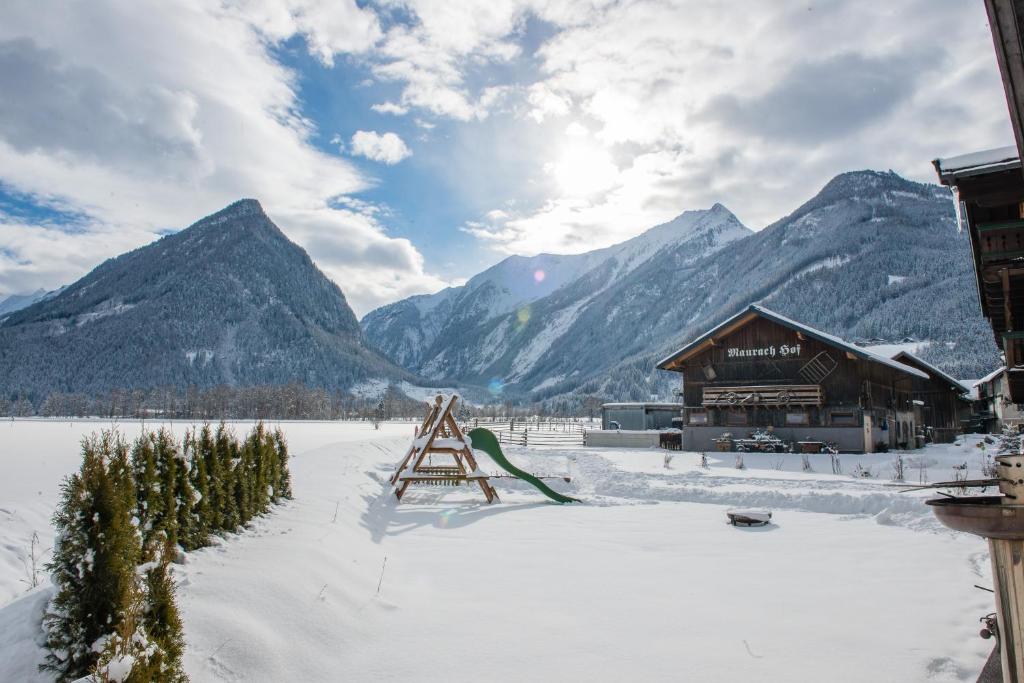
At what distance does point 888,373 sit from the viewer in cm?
3019

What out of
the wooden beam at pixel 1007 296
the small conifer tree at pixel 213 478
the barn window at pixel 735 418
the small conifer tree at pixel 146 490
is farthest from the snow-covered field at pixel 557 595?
the barn window at pixel 735 418

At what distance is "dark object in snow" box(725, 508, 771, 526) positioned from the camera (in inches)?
440

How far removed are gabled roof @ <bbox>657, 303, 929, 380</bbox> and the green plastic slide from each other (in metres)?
16.7

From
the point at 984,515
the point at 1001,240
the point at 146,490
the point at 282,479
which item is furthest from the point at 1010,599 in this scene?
the point at 282,479

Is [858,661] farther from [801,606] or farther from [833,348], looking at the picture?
[833,348]

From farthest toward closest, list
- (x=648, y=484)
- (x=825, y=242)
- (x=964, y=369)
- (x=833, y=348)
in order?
(x=825, y=242), (x=964, y=369), (x=833, y=348), (x=648, y=484)

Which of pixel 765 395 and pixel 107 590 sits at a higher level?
pixel 765 395

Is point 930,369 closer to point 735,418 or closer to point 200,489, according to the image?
point 735,418

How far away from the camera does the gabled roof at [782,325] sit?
2767 centimetres

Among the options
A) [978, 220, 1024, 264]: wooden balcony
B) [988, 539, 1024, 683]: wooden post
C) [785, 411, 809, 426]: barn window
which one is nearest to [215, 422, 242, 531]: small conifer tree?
[988, 539, 1024, 683]: wooden post

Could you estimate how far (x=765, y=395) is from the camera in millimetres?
29734

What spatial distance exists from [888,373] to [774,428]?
682cm

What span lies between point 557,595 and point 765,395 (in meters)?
26.1

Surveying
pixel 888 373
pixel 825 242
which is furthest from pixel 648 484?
pixel 825 242
